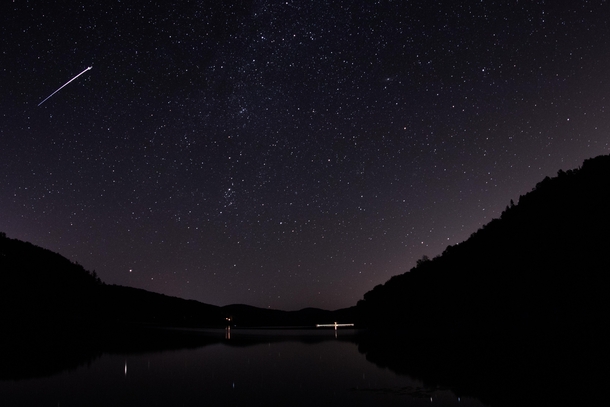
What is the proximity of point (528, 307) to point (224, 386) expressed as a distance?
40874 millimetres

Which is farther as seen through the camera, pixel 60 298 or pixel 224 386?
pixel 60 298

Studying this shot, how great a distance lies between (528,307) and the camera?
51.8m

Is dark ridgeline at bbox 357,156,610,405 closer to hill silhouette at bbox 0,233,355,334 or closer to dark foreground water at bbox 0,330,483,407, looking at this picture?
dark foreground water at bbox 0,330,483,407

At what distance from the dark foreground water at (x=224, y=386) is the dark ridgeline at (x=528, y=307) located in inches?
103

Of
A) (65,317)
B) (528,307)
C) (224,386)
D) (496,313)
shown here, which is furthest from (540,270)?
(65,317)

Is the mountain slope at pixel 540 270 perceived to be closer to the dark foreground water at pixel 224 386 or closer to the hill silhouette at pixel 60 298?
the dark foreground water at pixel 224 386

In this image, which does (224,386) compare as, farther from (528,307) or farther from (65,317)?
(65,317)

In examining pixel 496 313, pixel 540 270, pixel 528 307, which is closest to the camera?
pixel 528 307

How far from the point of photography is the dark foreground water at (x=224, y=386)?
18.2 metres

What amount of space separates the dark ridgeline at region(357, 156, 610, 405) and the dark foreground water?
261 centimetres

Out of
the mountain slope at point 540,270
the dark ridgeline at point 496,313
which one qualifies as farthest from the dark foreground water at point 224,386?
the mountain slope at point 540,270

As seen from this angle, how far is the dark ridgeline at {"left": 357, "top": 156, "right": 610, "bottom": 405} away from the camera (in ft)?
75.9

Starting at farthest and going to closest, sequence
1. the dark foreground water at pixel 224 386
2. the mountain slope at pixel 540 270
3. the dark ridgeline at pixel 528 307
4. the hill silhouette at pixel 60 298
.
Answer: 1. the hill silhouette at pixel 60 298
2. the mountain slope at pixel 540 270
3. the dark ridgeline at pixel 528 307
4. the dark foreground water at pixel 224 386

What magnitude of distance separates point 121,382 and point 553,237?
46912 mm
